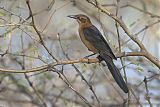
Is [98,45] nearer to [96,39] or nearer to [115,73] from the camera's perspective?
[96,39]

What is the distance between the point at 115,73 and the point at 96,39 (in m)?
0.80

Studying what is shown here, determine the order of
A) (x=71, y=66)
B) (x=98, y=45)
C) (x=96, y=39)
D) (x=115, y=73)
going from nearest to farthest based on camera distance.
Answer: (x=115, y=73) < (x=98, y=45) < (x=96, y=39) < (x=71, y=66)

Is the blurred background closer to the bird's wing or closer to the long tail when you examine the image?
the bird's wing

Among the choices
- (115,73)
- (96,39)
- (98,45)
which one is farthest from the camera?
(96,39)

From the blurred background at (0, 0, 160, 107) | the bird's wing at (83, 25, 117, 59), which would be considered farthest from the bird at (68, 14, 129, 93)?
the blurred background at (0, 0, 160, 107)

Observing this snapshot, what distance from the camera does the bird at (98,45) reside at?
516 centimetres

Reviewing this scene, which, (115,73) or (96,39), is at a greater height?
(96,39)

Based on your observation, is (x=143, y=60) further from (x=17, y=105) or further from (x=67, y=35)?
(x=17, y=105)

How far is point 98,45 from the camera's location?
576 cm

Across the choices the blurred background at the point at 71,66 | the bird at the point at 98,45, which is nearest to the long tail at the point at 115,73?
the bird at the point at 98,45

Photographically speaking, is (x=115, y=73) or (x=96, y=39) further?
(x=96, y=39)

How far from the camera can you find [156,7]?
29.5 feet

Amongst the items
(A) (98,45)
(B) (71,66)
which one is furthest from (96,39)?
(B) (71,66)

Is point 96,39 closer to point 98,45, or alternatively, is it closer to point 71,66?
point 98,45
